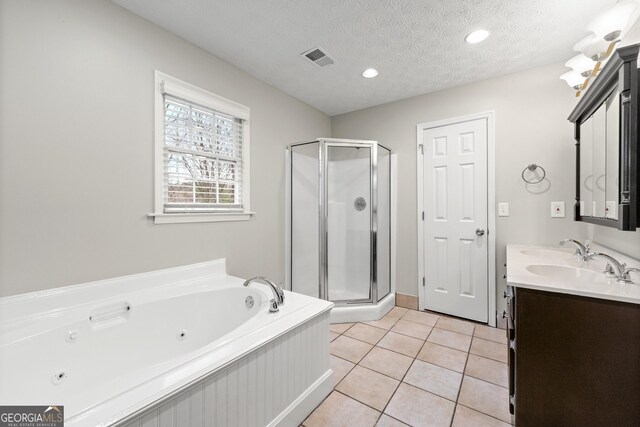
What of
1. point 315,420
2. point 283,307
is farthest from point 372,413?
point 283,307

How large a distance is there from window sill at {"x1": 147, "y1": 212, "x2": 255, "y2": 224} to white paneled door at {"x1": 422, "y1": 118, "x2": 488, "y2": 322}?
194 cm

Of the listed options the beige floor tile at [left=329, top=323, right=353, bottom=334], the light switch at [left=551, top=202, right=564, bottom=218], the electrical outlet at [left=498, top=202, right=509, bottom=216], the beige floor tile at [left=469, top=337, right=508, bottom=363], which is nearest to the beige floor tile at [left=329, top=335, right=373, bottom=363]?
the beige floor tile at [left=329, top=323, right=353, bottom=334]

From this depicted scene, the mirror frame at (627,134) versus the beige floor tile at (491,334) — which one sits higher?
the mirror frame at (627,134)

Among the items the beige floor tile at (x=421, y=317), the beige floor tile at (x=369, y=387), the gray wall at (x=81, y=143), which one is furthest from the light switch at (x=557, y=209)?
the gray wall at (x=81, y=143)

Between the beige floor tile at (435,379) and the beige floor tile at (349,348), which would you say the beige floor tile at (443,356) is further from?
the beige floor tile at (349,348)

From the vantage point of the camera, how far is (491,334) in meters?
2.37

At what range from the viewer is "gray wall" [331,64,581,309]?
7.20 ft

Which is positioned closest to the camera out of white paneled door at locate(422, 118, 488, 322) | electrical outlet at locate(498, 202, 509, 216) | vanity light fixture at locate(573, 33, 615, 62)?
vanity light fixture at locate(573, 33, 615, 62)

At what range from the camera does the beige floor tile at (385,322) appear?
255cm

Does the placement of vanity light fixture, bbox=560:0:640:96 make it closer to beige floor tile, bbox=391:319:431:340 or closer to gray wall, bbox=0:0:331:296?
beige floor tile, bbox=391:319:431:340

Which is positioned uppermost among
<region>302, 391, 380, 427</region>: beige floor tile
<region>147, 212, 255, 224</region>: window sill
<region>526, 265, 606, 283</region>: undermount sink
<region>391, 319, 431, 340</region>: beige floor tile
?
<region>147, 212, 255, 224</region>: window sill

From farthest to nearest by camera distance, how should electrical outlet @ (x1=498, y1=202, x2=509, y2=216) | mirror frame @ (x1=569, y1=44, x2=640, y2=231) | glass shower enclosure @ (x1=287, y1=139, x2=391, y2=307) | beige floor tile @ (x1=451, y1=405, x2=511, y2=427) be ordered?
glass shower enclosure @ (x1=287, y1=139, x2=391, y2=307) < electrical outlet @ (x1=498, y1=202, x2=509, y2=216) < beige floor tile @ (x1=451, y1=405, x2=511, y2=427) < mirror frame @ (x1=569, y1=44, x2=640, y2=231)

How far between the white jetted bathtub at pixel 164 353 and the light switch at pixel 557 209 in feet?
7.02

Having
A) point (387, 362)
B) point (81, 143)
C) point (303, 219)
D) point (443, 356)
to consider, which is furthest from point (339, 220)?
point (81, 143)
